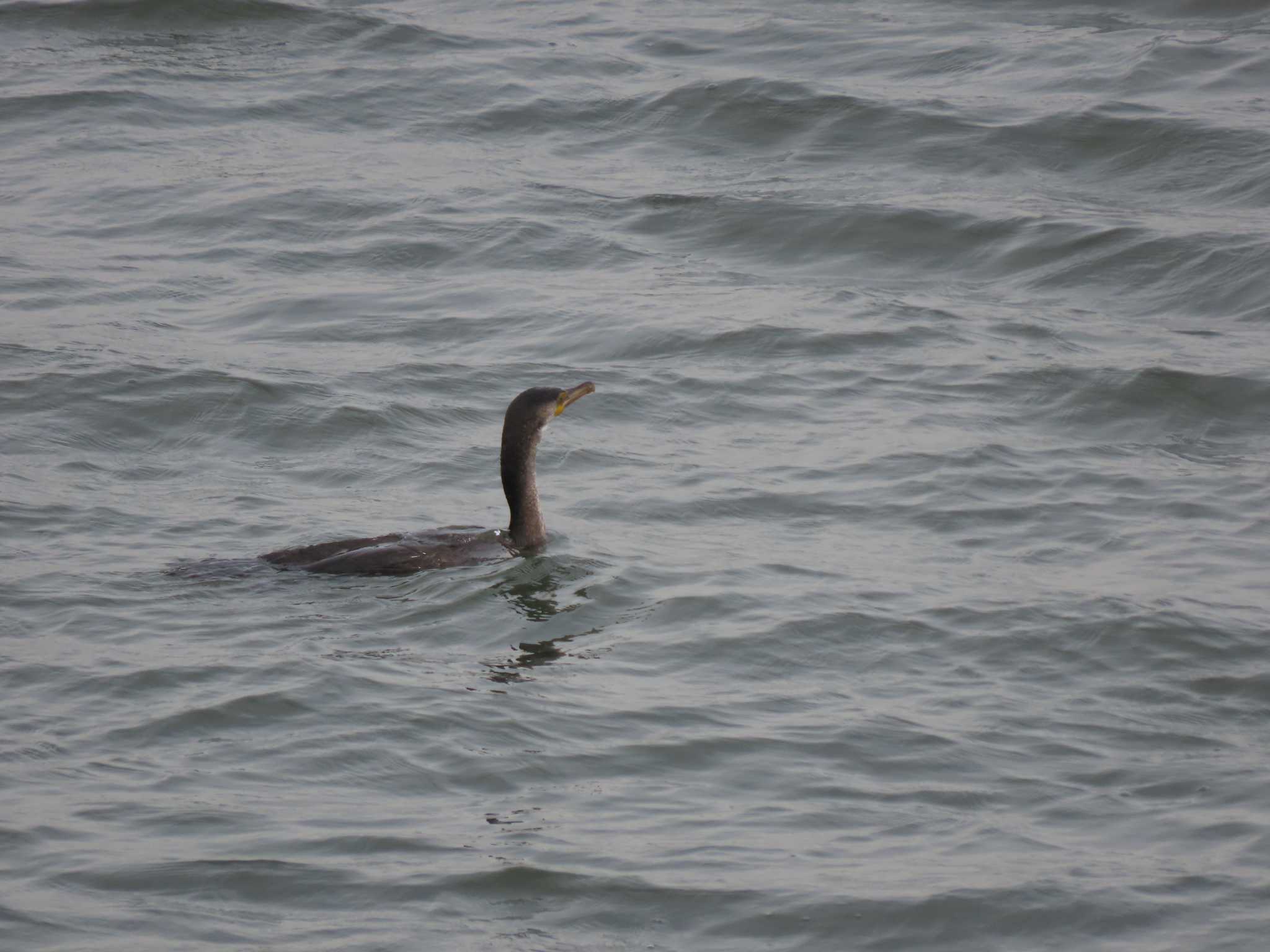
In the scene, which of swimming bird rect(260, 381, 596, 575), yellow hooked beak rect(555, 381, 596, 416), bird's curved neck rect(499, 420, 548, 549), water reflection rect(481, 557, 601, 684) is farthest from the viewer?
yellow hooked beak rect(555, 381, 596, 416)

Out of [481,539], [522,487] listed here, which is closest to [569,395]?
[522,487]

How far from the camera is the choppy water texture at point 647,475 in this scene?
6.37m

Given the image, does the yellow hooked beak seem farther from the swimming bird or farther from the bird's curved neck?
the bird's curved neck

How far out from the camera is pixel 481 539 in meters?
9.41

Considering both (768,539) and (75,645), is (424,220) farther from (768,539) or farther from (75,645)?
(75,645)

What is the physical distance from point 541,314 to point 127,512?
450 centimetres

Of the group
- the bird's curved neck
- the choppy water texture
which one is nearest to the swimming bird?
the bird's curved neck

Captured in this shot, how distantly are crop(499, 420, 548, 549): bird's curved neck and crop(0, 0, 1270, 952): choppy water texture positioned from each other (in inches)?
8.4

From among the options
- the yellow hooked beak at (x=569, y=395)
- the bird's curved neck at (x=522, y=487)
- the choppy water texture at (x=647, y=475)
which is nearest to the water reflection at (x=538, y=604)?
the choppy water texture at (x=647, y=475)

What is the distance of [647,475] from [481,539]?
5.44 ft

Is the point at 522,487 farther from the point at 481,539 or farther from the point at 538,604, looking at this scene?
the point at 538,604

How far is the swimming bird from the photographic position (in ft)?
29.2

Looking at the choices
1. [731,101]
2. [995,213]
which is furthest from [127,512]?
[731,101]

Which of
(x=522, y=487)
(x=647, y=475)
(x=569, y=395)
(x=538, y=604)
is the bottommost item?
(x=538, y=604)
